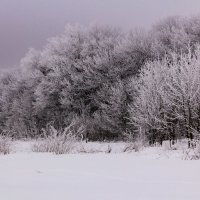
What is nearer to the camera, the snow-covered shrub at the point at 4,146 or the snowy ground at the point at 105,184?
→ the snowy ground at the point at 105,184

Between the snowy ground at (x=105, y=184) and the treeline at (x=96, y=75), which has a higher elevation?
the treeline at (x=96, y=75)

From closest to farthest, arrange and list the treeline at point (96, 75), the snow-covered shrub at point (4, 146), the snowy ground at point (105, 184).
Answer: the snowy ground at point (105, 184) → the snow-covered shrub at point (4, 146) → the treeline at point (96, 75)

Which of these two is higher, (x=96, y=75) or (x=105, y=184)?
(x=96, y=75)

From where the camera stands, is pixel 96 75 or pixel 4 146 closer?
pixel 4 146

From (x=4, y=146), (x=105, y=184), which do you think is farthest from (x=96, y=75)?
(x=105, y=184)

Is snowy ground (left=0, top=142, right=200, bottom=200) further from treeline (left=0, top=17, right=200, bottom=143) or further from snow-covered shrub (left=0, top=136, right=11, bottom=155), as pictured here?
treeline (left=0, top=17, right=200, bottom=143)

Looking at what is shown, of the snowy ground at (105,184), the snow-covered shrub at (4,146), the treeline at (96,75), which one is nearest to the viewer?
the snowy ground at (105,184)

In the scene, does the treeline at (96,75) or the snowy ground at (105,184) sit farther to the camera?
the treeline at (96,75)

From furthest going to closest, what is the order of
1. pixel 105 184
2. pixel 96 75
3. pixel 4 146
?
1. pixel 96 75
2. pixel 4 146
3. pixel 105 184

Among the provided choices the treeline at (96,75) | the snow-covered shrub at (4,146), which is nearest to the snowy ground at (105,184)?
the snow-covered shrub at (4,146)

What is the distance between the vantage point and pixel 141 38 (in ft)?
110

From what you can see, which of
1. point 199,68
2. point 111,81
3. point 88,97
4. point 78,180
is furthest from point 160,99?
point 78,180

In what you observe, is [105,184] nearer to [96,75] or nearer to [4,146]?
[4,146]

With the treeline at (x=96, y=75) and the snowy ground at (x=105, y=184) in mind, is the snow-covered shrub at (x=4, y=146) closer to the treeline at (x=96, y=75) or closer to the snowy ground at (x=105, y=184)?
the snowy ground at (x=105, y=184)
